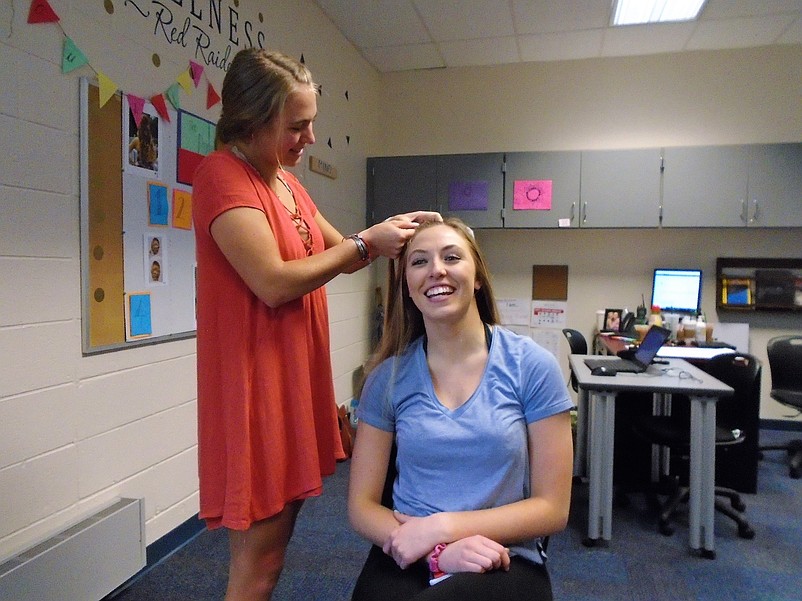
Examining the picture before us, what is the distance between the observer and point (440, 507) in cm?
118

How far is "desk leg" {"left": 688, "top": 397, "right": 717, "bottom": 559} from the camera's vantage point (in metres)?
2.34

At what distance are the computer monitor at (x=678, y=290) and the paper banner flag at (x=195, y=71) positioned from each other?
3389 millimetres

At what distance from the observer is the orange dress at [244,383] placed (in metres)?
1.06

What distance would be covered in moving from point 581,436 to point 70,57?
2817 millimetres

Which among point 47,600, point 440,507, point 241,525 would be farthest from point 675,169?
point 47,600

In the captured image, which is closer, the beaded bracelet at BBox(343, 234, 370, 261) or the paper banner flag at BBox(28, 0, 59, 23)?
the beaded bracelet at BBox(343, 234, 370, 261)

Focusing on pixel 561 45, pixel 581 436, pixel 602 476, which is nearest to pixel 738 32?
pixel 561 45

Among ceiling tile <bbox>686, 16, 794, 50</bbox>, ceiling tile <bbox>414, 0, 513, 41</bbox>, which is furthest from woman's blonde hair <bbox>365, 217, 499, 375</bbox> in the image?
ceiling tile <bbox>686, 16, 794, 50</bbox>

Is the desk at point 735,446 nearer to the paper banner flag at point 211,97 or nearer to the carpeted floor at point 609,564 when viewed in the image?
the carpeted floor at point 609,564

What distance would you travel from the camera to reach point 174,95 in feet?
7.29

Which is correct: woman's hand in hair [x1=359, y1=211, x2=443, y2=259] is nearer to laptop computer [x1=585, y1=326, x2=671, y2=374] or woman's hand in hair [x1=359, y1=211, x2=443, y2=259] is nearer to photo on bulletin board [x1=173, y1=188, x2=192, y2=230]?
photo on bulletin board [x1=173, y1=188, x2=192, y2=230]

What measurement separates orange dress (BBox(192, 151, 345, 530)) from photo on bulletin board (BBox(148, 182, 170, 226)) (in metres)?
1.11

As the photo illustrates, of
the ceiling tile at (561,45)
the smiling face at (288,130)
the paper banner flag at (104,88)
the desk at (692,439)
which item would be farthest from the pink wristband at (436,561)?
the ceiling tile at (561,45)

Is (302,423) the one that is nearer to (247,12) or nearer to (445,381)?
(445,381)
